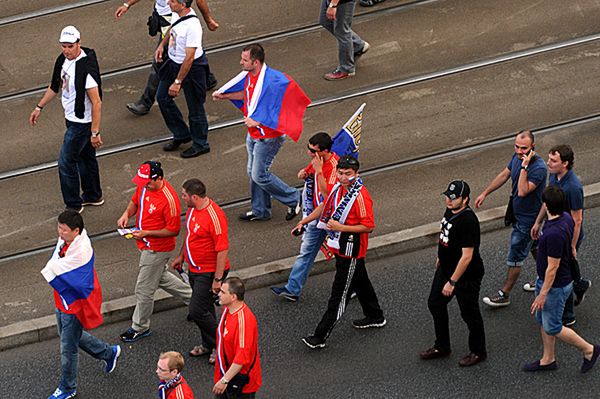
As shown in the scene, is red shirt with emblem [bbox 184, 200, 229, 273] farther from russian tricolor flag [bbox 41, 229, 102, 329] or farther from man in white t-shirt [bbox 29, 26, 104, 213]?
man in white t-shirt [bbox 29, 26, 104, 213]

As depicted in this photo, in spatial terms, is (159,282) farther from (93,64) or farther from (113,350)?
(93,64)

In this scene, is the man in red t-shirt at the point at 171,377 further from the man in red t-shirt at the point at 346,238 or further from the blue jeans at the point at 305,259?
the blue jeans at the point at 305,259

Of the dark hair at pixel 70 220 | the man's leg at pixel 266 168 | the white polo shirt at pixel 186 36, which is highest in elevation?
the white polo shirt at pixel 186 36

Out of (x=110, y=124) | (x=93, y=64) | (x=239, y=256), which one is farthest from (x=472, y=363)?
(x=110, y=124)

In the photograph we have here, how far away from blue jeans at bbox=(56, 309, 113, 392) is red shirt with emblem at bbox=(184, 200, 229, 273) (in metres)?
1.06

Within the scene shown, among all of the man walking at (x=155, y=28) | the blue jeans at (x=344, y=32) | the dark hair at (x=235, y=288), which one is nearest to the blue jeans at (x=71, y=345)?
the dark hair at (x=235, y=288)

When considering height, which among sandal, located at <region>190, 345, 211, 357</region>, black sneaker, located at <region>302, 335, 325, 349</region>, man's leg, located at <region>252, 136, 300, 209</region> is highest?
man's leg, located at <region>252, 136, 300, 209</region>

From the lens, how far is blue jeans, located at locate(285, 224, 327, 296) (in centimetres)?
1060

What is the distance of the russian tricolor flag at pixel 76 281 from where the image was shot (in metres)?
9.32

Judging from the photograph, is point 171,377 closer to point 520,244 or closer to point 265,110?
point 520,244

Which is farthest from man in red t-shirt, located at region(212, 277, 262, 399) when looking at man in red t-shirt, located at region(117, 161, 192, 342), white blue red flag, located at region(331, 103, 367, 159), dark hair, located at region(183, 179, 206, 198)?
white blue red flag, located at region(331, 103, 367, 159)

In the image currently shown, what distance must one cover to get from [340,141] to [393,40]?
4.32 m

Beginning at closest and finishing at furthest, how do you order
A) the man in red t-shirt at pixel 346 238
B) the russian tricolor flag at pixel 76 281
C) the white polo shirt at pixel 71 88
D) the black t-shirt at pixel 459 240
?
the black t-shirt at pixel 459 240, the russian tricolor flag at pixel 76 281, the man in red t-shirt at pixel 346 238, the white polo shirt at pixel 71 88

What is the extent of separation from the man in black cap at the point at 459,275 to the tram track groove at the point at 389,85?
4602 mm
